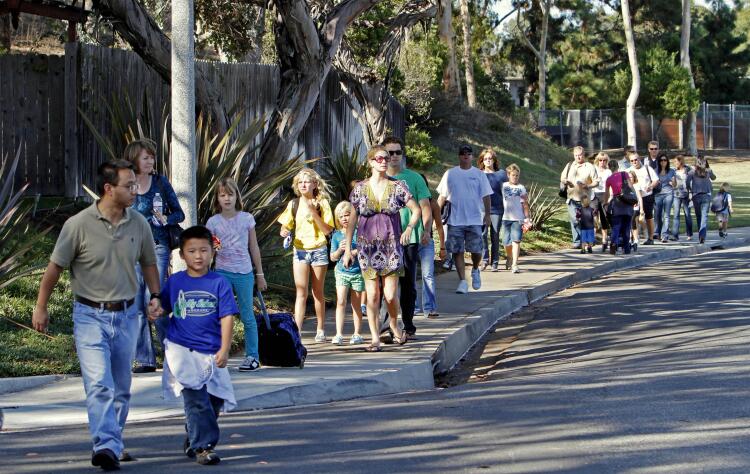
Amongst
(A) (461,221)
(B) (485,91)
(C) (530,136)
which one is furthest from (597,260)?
(B) (485,91)

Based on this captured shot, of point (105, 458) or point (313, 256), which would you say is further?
point (313, 256)

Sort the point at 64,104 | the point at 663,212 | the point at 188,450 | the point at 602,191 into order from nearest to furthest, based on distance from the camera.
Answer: the point at 188,450, the point at 64,104, the point at 602,191, the point at 663,212

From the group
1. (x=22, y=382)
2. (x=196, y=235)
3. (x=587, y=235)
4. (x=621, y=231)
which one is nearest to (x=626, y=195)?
(x=621, y=231)

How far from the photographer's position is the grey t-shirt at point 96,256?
728 cm

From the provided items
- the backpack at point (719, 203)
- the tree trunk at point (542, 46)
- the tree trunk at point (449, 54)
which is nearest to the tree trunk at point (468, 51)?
the tree trunk at point (449, 54)

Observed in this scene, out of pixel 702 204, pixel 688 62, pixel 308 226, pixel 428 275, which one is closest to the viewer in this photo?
pixel 308 226

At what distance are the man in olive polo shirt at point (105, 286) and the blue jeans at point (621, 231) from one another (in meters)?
15.3

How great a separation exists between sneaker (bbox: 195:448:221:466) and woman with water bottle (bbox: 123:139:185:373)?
8.34 feet

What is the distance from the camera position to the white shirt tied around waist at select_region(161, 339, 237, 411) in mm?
7227

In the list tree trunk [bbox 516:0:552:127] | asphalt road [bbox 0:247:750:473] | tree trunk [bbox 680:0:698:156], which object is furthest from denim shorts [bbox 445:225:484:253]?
tree trunk [bbox 516:0:552:127]

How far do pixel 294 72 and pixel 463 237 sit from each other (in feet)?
10.2

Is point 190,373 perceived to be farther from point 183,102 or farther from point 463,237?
point 463,237

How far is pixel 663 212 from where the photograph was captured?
80.0ft

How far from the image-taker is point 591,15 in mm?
71750
